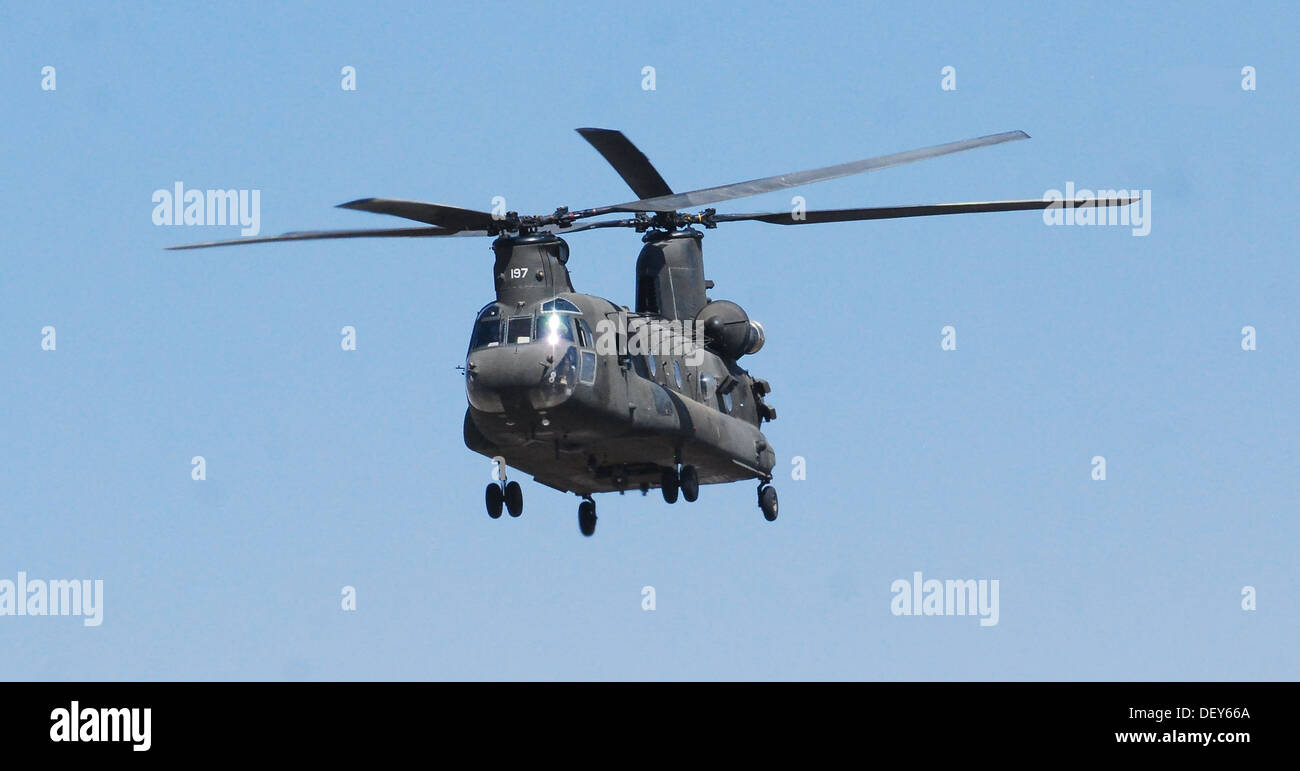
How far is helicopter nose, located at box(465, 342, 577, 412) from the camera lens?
49219mm

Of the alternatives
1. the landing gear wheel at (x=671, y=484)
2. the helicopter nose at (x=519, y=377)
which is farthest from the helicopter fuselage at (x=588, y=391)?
the landing gear wheel at (x=671, y=484)

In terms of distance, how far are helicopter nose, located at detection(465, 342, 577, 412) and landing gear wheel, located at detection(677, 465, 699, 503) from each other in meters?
4.96

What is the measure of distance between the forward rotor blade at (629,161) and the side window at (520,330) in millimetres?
4756

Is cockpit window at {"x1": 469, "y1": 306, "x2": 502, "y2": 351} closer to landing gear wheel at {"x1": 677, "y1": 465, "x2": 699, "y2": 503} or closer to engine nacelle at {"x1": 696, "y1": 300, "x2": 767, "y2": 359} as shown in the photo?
landing gear wheel at {"x1": 677, "y1": 465, "x2": 699, "y2": 503}

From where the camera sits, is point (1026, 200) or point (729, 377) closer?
point (1026, 200)

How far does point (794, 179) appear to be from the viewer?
50.1 meters

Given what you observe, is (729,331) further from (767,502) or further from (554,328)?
(554,328)

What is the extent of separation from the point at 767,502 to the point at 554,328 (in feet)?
29.7

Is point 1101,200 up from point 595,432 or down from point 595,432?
up

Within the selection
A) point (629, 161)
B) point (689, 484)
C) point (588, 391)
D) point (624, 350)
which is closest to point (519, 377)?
point (588, 391)

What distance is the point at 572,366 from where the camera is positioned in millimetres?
49781

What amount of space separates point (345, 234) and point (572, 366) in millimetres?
6766

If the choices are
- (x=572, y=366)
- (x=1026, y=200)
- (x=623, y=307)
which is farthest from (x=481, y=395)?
(x=1026, y=200)
